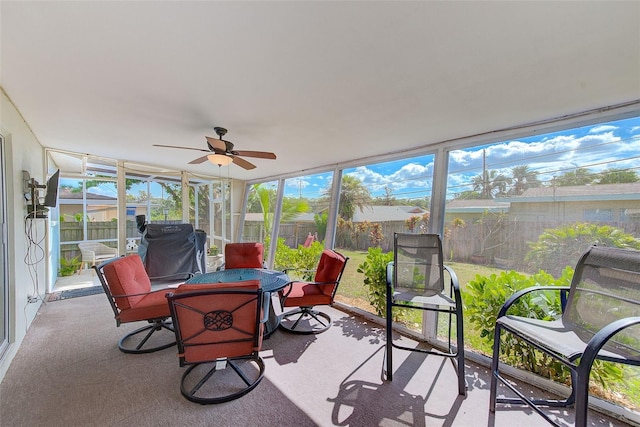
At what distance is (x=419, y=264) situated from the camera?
102 inches

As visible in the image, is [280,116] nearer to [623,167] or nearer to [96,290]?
[623,167]

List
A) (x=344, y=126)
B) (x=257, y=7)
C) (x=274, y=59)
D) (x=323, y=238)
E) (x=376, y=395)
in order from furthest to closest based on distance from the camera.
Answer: (x=323, y=238) → (x=344, y=126) → (x=376, y=395) → (x=274, y=59) → (x=257, y=7)

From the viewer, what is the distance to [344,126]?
2.71m

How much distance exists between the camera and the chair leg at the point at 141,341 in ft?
8.19

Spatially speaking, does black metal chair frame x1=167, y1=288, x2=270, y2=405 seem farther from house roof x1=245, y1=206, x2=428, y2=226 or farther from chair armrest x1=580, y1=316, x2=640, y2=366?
house roof x1=245, y1=206, x2=428, y2=226

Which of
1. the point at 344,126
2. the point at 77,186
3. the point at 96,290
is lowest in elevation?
the point at 96,290

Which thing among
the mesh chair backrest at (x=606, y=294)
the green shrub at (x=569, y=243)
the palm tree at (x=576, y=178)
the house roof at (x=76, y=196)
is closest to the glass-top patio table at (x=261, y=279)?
the mesh chair backrest at (x=606, y=294)

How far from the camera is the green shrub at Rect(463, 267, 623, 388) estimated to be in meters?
2.04

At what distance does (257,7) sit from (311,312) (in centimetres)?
311

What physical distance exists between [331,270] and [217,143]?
1838 millimetres

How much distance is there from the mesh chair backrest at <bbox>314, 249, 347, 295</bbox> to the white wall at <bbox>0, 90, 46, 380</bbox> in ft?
9.29

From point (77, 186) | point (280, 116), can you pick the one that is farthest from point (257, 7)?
point (77, 186)

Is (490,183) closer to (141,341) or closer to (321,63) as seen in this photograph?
(321,63)

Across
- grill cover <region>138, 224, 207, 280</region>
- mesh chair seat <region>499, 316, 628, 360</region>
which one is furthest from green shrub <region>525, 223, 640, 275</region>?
grill cover <region>138, 224, 207, 280</region>
